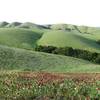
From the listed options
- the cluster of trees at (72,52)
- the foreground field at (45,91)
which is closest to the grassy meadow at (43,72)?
the foreground field at (45,91)

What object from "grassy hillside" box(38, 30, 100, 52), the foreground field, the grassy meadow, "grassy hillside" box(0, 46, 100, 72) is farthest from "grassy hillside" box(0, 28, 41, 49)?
the foreground field

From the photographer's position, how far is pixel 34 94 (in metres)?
18.7

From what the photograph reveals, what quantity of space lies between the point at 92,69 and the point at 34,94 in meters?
33.6

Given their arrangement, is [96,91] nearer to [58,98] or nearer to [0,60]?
[58,98]

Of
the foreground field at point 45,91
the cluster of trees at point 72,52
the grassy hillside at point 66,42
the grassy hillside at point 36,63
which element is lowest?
the grassy hillside at point 66,42

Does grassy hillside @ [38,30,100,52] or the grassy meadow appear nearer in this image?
the grassy meadow

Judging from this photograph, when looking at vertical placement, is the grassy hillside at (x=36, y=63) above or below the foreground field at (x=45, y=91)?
below

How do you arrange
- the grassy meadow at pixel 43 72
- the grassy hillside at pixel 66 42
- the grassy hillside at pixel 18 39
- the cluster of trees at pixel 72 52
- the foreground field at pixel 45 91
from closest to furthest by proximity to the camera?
the foreground field at pixel 45 91 < the grassy meadow at pixel 43 72 < the cluster of trees at pixel 72 52 < the grassy hillside at pixel 18 39 < the grassy hillside at pixel 66 42

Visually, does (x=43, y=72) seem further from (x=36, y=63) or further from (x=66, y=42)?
(x=66, y=42)


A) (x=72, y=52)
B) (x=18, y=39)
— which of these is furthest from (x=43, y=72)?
(x=18, y=39)

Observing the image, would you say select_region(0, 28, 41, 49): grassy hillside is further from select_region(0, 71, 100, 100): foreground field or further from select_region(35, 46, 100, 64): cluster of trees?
select_region(0, 71, 100, 100): foreground field

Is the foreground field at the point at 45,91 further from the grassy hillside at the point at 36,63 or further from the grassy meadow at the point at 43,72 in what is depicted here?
the grassy hillside at the point at 36,63

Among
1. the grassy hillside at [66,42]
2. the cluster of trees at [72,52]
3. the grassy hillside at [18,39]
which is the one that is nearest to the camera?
the cluster of trees at [72,52]

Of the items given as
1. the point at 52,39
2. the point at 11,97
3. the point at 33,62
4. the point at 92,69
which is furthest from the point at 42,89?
the point at 52,39
